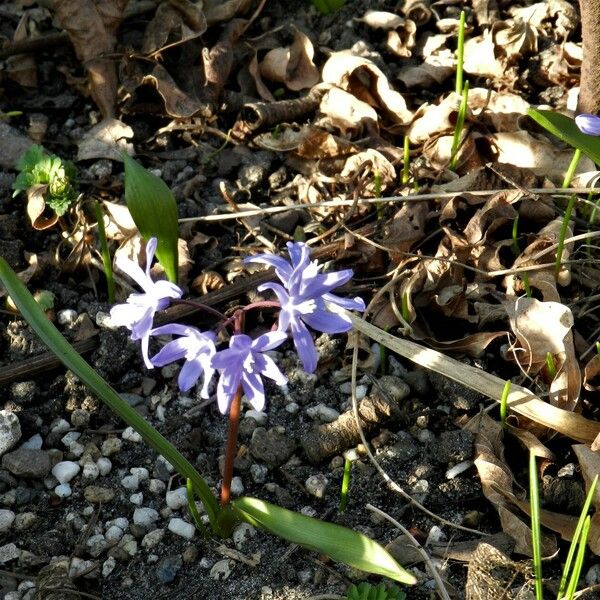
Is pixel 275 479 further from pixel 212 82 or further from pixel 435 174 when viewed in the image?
pixel 212 82

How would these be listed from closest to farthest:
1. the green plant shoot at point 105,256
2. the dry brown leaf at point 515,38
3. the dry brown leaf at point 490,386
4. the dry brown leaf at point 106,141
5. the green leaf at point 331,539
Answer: the green leaf at point 331,539, the dry brown leaf at point 490,386, the green plant shoot at point 105,256, the dry brown leaf at point 106,141, the dry brown leaf at point 515,38

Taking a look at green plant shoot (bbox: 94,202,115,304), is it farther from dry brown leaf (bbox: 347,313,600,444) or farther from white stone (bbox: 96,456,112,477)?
dry brown leaf (bbox: 347,313,600,444)

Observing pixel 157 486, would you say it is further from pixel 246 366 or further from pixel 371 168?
Result: pixel 371 168

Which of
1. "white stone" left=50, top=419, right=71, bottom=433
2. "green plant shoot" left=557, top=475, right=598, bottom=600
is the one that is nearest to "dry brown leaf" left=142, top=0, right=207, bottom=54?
"white stone" left=50, top=419, right=71, bottom=433

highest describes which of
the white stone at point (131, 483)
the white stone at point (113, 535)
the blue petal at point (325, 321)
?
the blue petal at point (325, 321)

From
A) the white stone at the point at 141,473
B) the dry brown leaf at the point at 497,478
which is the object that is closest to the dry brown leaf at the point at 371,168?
the dry brown leaf at the point at 497,478

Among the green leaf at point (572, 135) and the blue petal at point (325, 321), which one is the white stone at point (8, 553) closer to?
the blue petal at point (325, 321)
